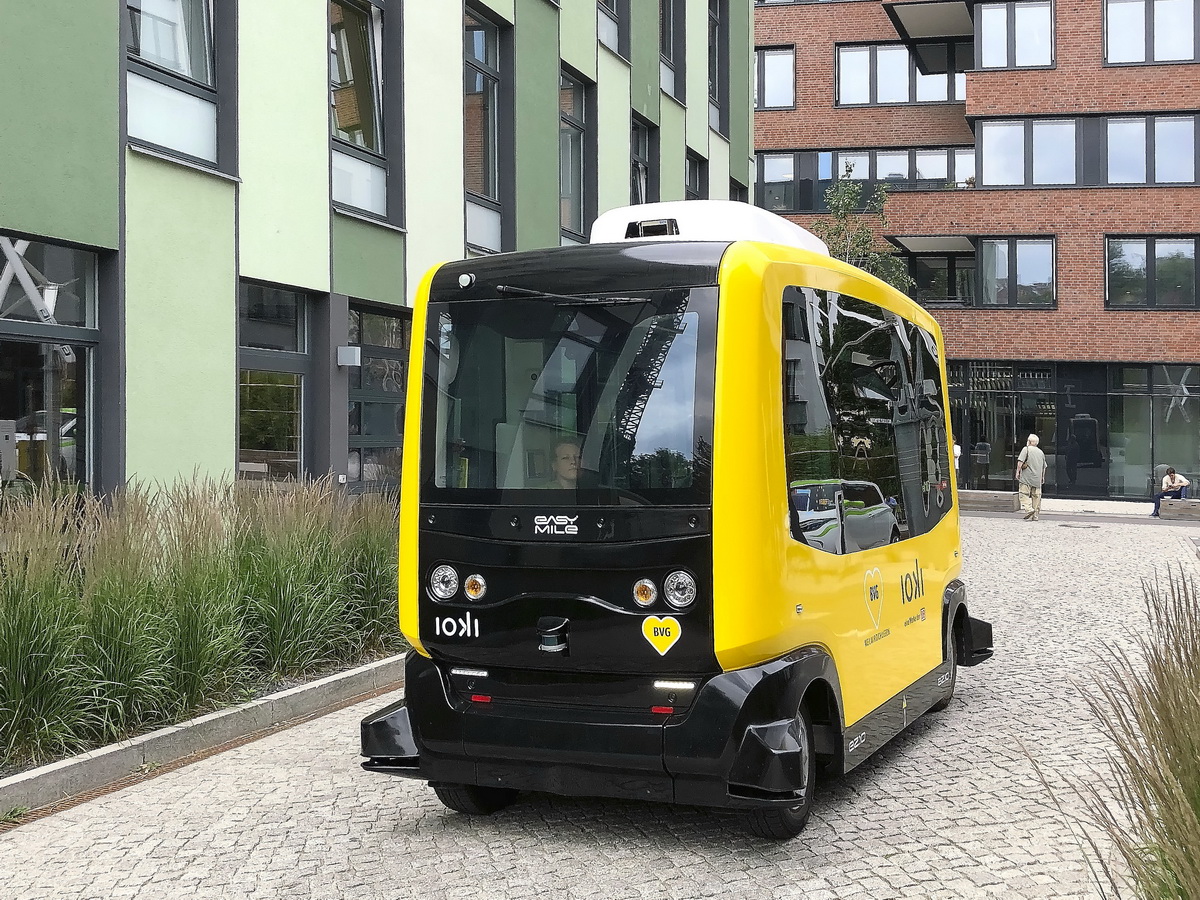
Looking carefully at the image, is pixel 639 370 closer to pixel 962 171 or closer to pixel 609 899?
pixel 609 899

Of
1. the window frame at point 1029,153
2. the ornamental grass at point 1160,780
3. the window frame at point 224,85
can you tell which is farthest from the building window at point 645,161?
the ornamental grass at point 1160,780

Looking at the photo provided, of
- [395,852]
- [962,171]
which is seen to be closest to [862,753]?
[395,852]

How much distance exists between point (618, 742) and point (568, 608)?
60cm

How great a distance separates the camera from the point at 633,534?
5.38 meters

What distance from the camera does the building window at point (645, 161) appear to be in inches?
971

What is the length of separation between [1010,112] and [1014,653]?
29.3 metres

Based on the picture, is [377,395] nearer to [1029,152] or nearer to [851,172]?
[1029,152]

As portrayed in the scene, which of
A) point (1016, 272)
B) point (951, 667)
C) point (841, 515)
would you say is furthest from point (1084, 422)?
point (841, 515)

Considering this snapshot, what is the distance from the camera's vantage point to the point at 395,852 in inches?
213

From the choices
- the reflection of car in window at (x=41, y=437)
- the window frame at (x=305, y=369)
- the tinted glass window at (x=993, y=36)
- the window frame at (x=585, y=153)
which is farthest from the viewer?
the tinted glass window at (x=993, y=36)

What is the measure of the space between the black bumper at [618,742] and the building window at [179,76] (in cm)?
751

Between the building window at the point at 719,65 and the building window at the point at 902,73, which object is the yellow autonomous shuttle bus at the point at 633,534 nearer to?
the building window at the point at 719,65

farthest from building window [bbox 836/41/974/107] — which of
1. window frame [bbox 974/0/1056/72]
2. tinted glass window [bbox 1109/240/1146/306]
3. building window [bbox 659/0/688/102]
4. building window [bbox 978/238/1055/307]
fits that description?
building window [bbox 659/0/688/102]

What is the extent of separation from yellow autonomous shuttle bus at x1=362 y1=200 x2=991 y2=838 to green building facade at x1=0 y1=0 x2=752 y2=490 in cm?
553
